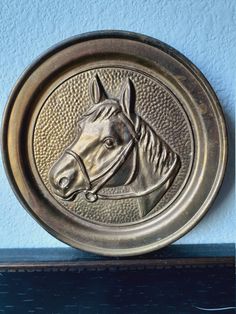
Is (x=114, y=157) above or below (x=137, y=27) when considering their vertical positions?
below

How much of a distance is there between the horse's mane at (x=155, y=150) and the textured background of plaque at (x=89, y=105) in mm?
11

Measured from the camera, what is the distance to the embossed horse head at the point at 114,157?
621 millimetres

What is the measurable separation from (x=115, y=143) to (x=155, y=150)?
0.07 meters

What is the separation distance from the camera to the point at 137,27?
65 centimetres

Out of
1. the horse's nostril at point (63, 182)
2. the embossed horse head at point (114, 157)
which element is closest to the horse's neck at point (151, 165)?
the embossed horse head at point (114, 157)

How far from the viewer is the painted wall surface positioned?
0.65 meters

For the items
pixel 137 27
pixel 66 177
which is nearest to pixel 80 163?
pixel 66 177

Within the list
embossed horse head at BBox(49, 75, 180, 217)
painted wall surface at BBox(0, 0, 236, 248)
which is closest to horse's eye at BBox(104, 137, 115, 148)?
embossed horse head at BBox(49, 75, 180, 217)

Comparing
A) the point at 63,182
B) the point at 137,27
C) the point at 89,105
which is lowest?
the point at 63,182

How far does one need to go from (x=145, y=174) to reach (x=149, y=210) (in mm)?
68

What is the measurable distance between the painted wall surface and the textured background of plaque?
83 mm

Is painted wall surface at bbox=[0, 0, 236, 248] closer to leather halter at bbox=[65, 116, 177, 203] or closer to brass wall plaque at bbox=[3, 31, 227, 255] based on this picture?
brass wall plaque at bbox=[3, 31, 227, 255]

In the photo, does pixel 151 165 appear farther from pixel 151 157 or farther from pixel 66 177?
pixel 66 177

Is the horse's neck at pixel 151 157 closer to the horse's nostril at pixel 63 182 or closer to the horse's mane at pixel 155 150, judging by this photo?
the horse's mane at pixel 155 150
